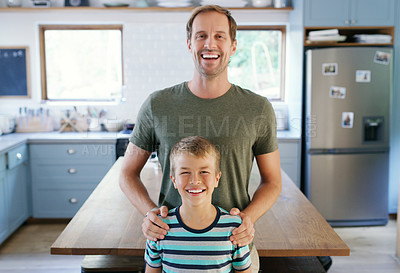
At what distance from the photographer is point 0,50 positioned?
4516 millimetres

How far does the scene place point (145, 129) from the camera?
1.53m

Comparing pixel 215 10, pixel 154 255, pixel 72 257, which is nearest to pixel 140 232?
pixel 154 255

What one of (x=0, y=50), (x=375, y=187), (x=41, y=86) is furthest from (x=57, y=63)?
(x=375, y=187)

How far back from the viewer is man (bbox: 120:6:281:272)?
1419mm

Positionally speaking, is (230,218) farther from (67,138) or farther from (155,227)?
(67,138)

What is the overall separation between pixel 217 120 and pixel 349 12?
3.13 meters

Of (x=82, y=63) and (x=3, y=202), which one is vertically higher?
(x=82, y=63)

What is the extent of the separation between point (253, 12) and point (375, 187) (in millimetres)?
2321

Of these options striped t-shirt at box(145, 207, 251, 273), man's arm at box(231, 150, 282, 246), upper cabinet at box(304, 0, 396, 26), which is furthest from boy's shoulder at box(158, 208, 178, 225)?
upper cabinet at box(304, 0, 396, 26)

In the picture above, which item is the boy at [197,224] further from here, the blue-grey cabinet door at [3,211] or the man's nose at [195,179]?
the blue-grey cabinet door at [3,211]

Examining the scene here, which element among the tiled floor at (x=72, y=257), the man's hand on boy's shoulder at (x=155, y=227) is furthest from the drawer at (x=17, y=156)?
the man's hand on boy's shoulder at (x=155, y=227)

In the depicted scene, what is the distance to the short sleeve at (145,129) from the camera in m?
1.51

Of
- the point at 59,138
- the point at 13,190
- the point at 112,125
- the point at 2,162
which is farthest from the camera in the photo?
the point at 112,125

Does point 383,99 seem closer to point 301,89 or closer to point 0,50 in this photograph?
point 301,89
